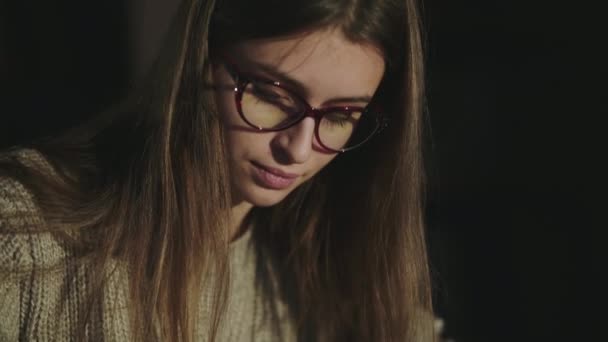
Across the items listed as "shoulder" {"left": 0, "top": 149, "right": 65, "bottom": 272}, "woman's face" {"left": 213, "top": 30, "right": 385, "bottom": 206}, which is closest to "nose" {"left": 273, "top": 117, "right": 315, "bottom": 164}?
"woman's face" {"left": 213, "top": 30, "right": 385, "bottom": 206}

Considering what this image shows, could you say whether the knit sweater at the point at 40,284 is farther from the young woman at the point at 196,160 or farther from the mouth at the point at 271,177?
the mouth at the point at 271,177

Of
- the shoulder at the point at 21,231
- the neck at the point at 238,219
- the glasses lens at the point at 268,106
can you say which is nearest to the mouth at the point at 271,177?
the glasses lens at the point at 268,106

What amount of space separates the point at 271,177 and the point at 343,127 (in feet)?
0.60

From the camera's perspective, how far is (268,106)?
3.84ft

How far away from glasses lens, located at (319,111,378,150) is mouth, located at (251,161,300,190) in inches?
4.3

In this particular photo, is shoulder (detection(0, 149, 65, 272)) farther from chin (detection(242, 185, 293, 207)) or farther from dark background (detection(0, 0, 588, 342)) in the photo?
dark background (detection(0, 0, 588, 342))

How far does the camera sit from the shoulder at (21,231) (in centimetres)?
109

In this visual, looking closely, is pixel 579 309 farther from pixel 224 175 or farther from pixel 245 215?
pixel 224 175

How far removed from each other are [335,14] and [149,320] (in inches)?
28.1

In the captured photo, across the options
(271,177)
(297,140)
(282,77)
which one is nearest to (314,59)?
(282,77)

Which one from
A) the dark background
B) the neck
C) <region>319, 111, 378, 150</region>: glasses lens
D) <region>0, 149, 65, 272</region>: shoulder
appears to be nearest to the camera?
<region>0, 149, 65, 272</region>: shoulder

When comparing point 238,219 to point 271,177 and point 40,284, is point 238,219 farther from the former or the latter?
point 40,284

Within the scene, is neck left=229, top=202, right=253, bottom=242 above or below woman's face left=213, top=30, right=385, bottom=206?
below

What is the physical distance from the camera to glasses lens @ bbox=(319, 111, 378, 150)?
1.23 metres
